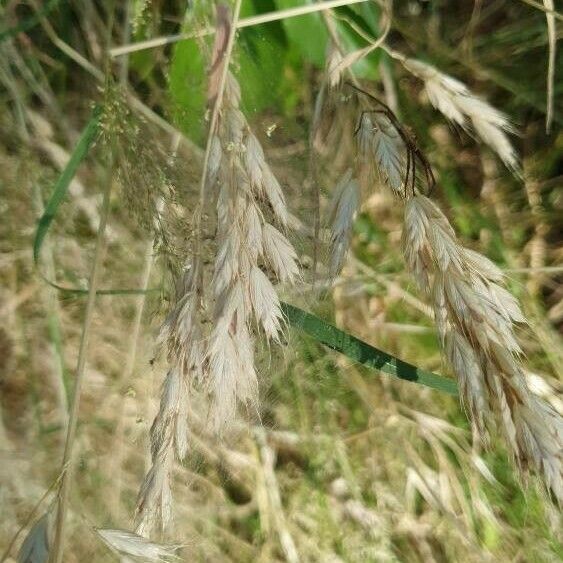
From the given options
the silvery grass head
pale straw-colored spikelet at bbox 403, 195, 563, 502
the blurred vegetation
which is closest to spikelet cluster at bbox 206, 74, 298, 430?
the silvery grass head

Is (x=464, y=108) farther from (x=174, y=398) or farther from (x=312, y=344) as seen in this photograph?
(x=312, y=344)

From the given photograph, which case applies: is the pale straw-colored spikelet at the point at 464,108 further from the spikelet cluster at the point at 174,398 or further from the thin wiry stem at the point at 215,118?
the spikelet cluster at the point at 174,398

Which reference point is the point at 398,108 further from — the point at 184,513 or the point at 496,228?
the point at 184,513

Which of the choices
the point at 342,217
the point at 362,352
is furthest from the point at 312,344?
the point at 342,217

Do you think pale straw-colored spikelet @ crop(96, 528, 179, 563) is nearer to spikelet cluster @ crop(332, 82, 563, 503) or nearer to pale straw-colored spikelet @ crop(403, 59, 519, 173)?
spikelet cluster @ crop(332, 82, 563, 503)

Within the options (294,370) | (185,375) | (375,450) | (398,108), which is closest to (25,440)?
(294,370)

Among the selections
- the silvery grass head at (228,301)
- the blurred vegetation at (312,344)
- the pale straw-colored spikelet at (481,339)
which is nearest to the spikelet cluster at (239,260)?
the silvery grass head at (228,301)
